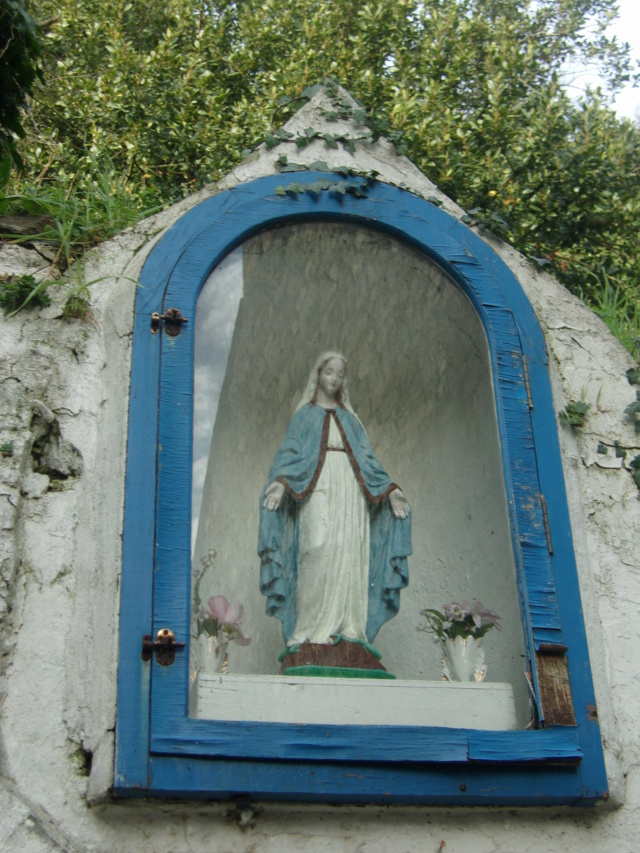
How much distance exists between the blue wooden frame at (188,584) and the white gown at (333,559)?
2.03ft

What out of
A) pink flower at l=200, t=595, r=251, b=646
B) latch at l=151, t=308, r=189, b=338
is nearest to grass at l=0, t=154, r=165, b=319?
latch at l=151, t=308, r=189, b=338

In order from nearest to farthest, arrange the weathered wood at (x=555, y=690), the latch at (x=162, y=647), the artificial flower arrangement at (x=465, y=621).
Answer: the latch at (x=162, y=647)
the weathered wood at (x=555, y=690)
the artificial flower arrangement at (x=465, y=621)

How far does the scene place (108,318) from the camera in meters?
3.74

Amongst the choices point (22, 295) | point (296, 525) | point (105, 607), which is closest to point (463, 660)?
point (296, 525)

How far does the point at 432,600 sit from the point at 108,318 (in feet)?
5.20

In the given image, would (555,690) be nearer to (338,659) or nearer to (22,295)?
(338,659)

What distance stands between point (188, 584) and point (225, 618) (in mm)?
453

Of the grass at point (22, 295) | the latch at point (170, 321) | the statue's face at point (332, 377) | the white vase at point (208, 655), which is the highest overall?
the statue's face at point (332, 377)

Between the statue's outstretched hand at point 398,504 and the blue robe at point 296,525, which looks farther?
the statue's outstretched hand at point 398,504

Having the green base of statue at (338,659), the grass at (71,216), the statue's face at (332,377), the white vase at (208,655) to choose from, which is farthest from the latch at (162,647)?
the statue's face at (332,377)

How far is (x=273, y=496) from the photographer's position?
3961 millimetres

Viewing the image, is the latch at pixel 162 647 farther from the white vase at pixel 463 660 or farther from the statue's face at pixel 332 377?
the statue's face at pixel 332 377

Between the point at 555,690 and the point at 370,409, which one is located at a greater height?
the point at 370,409

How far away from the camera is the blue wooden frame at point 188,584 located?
300 cm
